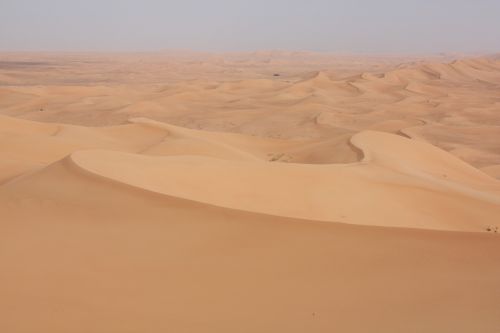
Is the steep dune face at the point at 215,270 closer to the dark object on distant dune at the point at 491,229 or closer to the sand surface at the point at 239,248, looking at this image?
the sand surface at the point at 239,248

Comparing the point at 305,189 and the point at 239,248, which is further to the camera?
the point at 305,189

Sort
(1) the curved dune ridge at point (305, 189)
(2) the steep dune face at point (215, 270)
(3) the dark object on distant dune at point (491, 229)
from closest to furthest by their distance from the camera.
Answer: (2) the steep dune face at point (215, 270), (3) the dark object on distant dune at point (491, 229), (1) the curved dune ridge at point (305, 189)

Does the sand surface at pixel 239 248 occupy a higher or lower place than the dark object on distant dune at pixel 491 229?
higher

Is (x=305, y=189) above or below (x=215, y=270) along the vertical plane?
below

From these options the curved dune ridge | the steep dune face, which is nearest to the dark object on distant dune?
the curved dune ridge

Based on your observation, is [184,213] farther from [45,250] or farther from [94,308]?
[94,308]

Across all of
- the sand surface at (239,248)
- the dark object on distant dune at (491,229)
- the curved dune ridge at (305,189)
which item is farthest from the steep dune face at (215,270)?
the dark object on distant dune at (491,229)

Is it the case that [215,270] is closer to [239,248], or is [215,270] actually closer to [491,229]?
[239,248]

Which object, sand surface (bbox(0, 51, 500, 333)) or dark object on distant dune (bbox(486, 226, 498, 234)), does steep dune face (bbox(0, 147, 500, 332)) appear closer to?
sand surface (bbox(0, 51, 500, 333))

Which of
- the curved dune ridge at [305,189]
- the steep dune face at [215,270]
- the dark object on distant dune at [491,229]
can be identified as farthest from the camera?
the curved dune ridge at [305,189]

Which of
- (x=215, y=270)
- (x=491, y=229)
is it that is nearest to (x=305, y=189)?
(x=491, y=229)

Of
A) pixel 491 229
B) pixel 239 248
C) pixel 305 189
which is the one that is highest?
pixel 239 248

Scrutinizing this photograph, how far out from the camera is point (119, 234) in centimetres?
521

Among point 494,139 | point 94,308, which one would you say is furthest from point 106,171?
point 494,139
